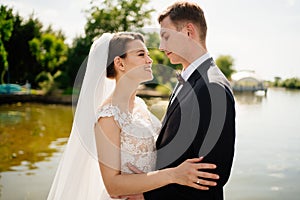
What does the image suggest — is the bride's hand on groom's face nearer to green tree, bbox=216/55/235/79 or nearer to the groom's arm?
the groom's arm

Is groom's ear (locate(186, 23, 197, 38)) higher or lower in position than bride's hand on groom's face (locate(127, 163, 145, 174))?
higher

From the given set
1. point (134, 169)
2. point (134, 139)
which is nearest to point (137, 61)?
point (134, 139)

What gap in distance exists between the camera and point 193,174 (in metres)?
1.68

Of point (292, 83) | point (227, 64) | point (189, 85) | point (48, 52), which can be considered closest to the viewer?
point (189, 85)

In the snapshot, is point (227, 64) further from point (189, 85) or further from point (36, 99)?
point (189, 85)

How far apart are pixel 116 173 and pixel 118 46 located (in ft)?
2.07

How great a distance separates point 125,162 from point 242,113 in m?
15.7

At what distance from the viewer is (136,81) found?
2.08 m

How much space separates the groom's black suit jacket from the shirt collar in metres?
0.07

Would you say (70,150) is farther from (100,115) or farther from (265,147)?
(265,147)

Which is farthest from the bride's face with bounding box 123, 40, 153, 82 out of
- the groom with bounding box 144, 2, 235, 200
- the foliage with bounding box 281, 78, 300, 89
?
the foliage with bounding box 281, 78, 300, 89

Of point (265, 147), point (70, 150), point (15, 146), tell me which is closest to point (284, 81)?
point (265, 147)

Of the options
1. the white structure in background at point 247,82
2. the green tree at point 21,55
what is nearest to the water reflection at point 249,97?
the white structure in background at point 247,82

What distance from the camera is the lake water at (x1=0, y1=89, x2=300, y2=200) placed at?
6.37 m
